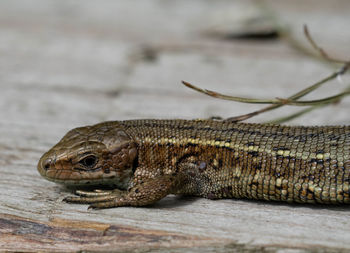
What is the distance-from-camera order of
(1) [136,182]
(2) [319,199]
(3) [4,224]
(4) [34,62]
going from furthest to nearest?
1. (4) [34,62]
2. (1) [136,182]
3. (2) [319,199]
4. (3) [4,224]

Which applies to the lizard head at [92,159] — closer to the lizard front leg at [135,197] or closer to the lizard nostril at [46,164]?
the lizard nostril at [46,164]

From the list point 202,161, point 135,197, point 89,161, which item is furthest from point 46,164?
point 202,161

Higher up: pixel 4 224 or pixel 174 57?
pixel 174 57

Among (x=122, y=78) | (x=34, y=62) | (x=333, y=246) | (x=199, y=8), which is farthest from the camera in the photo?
(x=199, y=8)

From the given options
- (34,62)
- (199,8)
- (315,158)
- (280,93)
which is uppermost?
(199,8)

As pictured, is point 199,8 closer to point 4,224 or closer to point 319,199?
point 319,199

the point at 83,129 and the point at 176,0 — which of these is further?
the point at 176,0

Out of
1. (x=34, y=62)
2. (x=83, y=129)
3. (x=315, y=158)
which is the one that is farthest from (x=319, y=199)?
(x=34, y=62)

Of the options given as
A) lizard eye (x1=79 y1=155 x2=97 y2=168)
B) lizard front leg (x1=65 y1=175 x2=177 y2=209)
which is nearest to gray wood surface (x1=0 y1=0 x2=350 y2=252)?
lizard front leg (x1=65 y1=175 x2=177 y2=209)

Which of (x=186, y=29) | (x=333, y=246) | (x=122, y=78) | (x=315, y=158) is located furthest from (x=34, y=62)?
(x=333, y=246)
